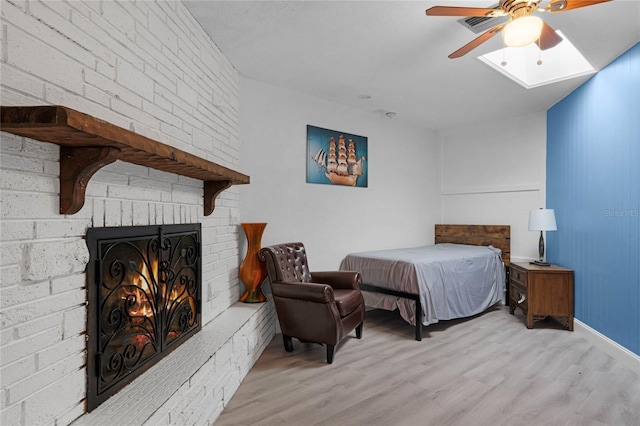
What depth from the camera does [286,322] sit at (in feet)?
10.2

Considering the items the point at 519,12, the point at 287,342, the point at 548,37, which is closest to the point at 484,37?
the point at 519,12

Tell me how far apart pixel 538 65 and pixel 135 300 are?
4.18 meters

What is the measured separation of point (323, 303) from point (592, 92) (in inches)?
130

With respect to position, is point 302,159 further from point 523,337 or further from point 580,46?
point 523,337

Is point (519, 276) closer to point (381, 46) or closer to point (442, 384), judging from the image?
point (442, 384)

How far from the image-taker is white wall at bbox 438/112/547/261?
474 cm

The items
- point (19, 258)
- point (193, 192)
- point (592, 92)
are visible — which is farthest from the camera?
point (592, 92)

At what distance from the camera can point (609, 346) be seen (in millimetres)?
3104

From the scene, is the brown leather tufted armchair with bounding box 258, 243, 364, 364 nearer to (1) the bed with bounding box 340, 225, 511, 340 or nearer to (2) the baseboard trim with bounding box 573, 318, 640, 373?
(1) the bed with bounding box 340, 225, 511, 340

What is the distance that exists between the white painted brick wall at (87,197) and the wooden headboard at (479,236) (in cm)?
394

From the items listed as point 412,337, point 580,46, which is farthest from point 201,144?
point 580,46

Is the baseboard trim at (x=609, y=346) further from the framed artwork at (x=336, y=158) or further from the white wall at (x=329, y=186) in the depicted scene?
the framed artwork at (x=336, y=158)

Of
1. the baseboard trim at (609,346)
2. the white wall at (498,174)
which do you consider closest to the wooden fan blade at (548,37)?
the white wall at (498,174)

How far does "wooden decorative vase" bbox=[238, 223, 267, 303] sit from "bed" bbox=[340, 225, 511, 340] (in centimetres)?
132
